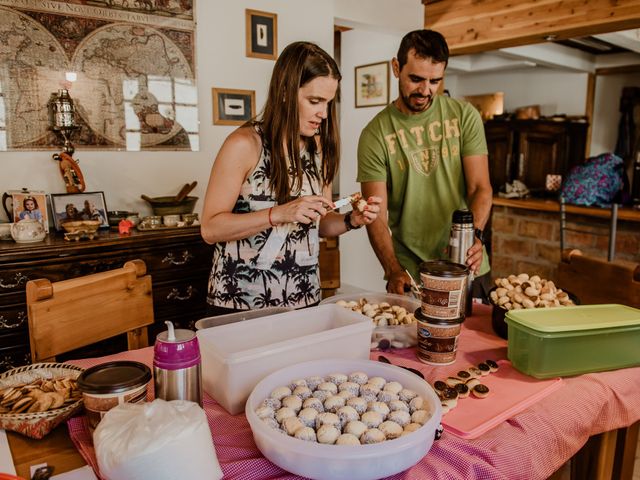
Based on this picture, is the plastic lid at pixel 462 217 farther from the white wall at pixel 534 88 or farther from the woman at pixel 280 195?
the white wall at pixel 534 88

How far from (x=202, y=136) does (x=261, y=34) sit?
85 centimetres

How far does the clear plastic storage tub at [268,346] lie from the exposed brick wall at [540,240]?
157 inches

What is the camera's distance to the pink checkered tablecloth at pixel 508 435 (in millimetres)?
859

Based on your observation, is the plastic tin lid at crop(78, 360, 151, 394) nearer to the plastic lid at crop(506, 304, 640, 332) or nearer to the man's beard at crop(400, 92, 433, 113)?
the plastic lid at crop(506, 304, 640, 332)

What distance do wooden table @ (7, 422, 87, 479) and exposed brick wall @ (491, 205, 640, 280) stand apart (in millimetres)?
4540

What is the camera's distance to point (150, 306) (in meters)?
1.57

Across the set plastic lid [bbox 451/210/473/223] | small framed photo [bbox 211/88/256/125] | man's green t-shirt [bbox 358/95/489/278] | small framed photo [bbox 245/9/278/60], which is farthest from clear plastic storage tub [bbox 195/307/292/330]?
small framed photo [bbox 245/9/278/60]

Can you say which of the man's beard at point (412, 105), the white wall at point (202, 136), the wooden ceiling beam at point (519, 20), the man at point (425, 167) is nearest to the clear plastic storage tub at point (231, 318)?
the man at point (425, 167)

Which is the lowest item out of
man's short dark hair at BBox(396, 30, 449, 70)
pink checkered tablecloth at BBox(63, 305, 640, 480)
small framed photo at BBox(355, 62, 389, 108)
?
pink checkered tablecloth at BBox(63, 305, 640, 480)

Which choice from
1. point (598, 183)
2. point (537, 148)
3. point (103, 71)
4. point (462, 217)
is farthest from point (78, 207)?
point (537, 148)

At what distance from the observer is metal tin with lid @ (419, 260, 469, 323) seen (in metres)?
1.22

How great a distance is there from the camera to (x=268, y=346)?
3.36 feet

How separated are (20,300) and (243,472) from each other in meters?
2.03

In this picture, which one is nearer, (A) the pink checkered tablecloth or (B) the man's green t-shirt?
(A) the pink checkered tablecloth
